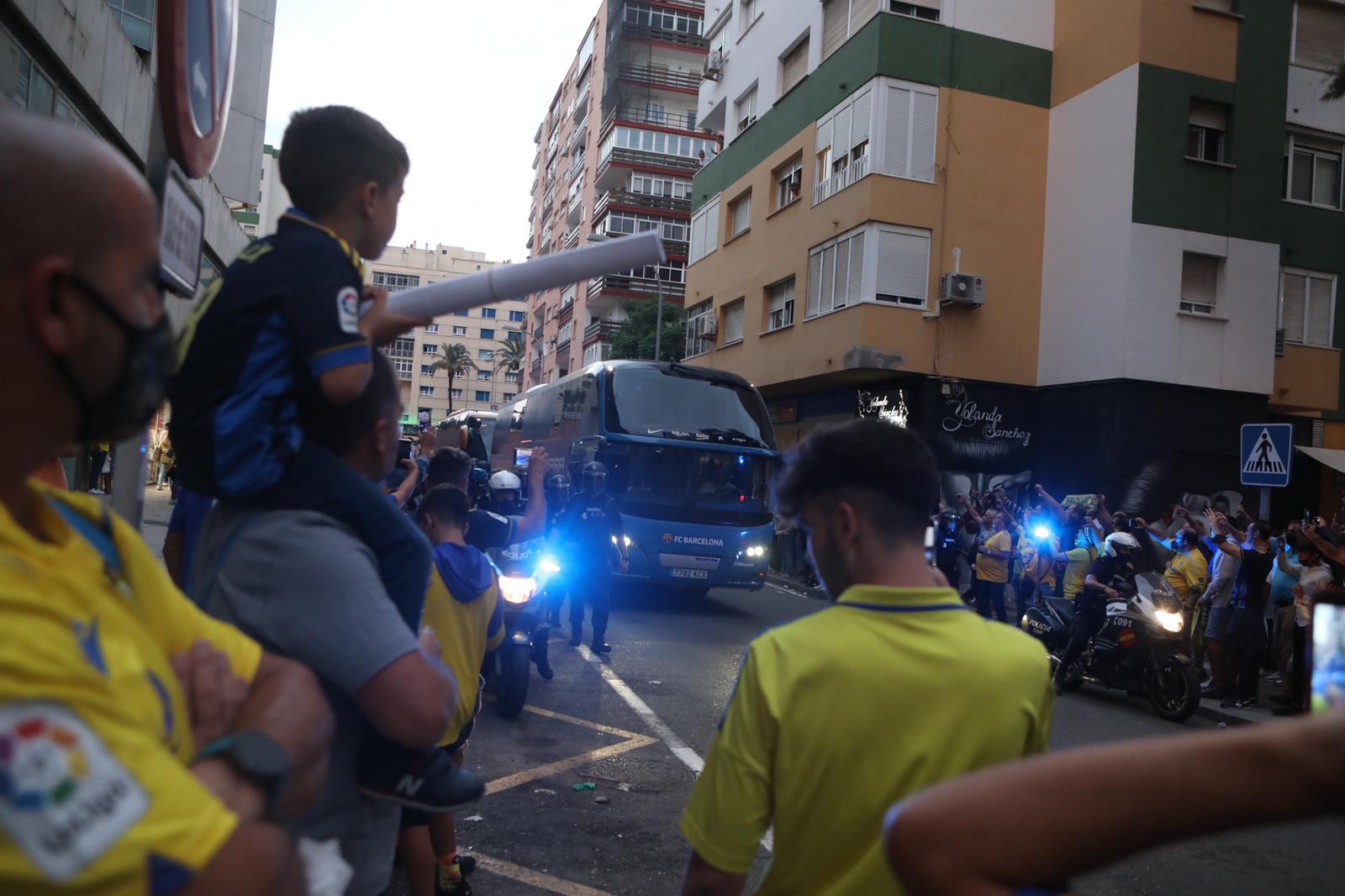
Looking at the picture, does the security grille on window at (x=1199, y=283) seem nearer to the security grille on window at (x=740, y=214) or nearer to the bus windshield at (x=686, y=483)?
the bus windshield at (x=686, y=483)

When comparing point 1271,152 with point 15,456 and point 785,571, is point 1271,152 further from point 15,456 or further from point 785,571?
point 15,456

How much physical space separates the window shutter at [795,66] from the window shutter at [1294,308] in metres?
12.9

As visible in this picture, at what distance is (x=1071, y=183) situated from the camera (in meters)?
22.6

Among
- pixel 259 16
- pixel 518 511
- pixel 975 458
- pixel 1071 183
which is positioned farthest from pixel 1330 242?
pixel 259 16

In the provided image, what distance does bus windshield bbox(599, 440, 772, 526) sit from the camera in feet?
48.9

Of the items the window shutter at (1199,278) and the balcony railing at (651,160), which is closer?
the window shutter at (1199,278)

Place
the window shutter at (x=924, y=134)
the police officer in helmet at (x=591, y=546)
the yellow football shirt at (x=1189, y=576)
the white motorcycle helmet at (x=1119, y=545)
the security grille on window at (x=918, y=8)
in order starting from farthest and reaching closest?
the security grille on window at (x=918, y=8) < the window shutter at (x=924, y=134) < the yellow football shirt at (x=1189, y=576) < the police officer in helmet at (x=591, y=546) < the white motorcycle helmet at (x=1119, y=545)

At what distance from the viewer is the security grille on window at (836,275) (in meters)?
22.7

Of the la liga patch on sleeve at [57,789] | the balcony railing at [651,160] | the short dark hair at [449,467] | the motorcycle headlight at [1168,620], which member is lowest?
the motorcycle headlight at [1168,620]

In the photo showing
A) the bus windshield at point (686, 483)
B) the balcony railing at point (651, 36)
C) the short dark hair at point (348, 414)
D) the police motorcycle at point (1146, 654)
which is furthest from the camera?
the balcony railing at point (651, 36)

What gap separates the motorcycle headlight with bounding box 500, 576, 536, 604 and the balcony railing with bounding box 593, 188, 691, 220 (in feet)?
148

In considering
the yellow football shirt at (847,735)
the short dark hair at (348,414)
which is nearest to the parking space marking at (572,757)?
the yellow football shirt at (847,735)

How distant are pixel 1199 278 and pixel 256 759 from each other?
2387cm

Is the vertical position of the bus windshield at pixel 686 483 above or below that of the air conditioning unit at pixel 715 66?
below
